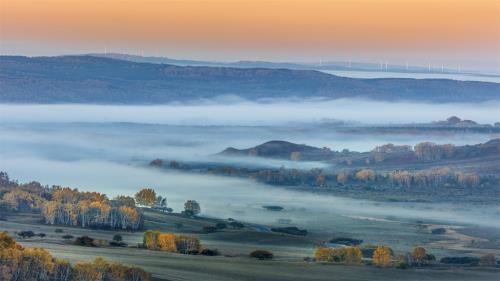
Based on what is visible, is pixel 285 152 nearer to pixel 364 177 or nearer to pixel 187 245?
pixel 364 177

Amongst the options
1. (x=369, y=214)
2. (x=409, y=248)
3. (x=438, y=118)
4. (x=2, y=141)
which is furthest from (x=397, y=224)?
A: (x=438, y=118)

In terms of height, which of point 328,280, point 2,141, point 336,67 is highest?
point 336,67

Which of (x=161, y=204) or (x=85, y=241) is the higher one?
(x=161, y=204)

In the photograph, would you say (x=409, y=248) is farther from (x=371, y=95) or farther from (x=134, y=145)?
(x=371, y=95)

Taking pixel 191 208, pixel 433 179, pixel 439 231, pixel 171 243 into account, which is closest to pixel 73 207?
pixel 171 243

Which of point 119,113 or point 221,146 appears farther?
point 119,113

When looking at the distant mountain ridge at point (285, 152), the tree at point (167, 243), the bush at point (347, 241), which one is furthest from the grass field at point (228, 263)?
the distant mountain ridge at point (285, 152)

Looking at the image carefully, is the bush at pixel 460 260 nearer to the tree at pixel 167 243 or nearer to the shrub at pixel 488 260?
the shrub at pixel 488 260
